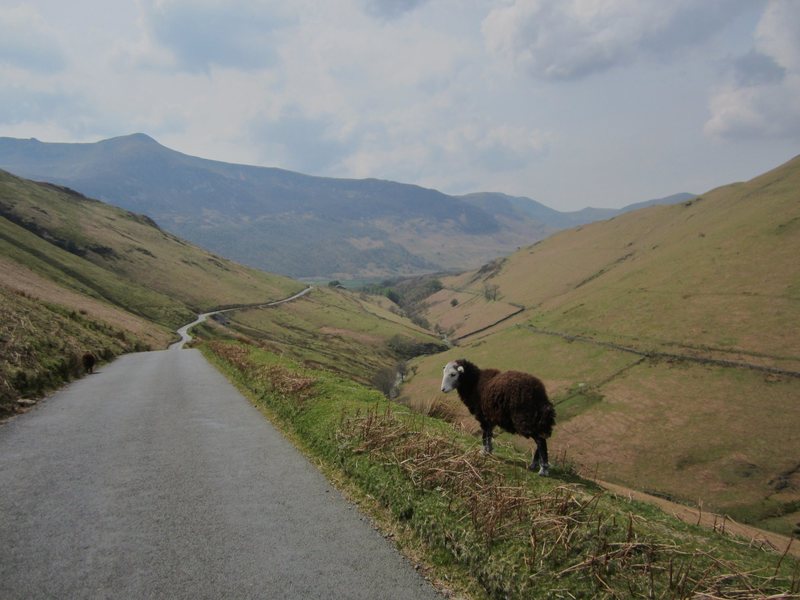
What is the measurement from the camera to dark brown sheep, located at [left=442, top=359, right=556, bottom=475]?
463 inches

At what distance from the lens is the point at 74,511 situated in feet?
30.8

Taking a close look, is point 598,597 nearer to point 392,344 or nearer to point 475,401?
point 475,401

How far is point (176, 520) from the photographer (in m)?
9.31

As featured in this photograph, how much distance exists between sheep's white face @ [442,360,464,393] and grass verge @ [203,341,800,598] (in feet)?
5.08

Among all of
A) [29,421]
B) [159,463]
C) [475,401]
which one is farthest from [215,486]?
[29,421]

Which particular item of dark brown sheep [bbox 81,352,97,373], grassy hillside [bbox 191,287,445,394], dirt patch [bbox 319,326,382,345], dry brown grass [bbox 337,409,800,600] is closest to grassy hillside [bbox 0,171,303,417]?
dark brown sheep [bbox 81,352,97,373]

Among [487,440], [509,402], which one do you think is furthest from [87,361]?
[509,402]

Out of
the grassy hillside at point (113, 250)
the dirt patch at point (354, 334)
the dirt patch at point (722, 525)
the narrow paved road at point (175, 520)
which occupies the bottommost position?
the dirt patch at point (354, 334)

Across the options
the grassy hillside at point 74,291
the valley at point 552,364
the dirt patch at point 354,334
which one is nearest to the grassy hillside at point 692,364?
the valley at point 552,364

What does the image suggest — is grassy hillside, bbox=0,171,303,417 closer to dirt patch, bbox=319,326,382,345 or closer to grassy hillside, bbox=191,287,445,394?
grassy hillside, bbox=191,287,445,394

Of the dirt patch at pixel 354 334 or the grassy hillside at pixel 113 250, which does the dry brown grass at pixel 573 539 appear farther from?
the dirt patch at pixel 354 334

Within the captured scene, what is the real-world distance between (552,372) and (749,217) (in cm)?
7101

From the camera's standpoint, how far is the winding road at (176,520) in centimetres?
739

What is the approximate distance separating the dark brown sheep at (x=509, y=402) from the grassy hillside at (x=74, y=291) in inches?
647
